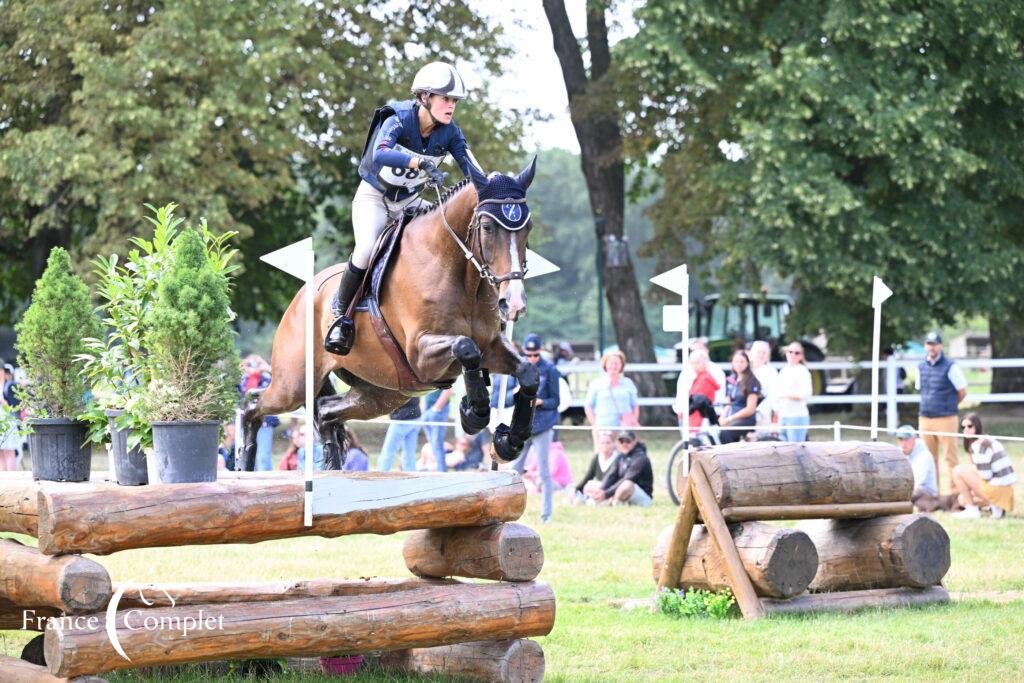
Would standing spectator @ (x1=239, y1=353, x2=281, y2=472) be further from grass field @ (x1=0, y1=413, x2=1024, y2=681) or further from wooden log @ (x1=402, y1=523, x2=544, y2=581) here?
wooden log @ (x1=402, y1=523, x2=544, y2=581)

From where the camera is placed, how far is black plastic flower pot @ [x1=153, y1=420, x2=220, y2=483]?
17.8 ft

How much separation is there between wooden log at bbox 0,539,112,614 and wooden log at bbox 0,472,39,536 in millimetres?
145

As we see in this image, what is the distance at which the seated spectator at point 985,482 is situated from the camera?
12.9 m

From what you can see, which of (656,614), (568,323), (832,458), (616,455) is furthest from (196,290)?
(568,323)

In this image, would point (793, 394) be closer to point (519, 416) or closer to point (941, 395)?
point (941, 395)

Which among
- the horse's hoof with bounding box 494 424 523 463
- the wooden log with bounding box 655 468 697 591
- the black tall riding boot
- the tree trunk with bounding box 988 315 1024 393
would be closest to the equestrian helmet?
the black tall riding boot

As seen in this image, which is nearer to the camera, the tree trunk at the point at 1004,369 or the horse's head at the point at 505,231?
the horse's head at the point at 505,231

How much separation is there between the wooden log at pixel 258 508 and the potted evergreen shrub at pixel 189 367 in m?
0.16

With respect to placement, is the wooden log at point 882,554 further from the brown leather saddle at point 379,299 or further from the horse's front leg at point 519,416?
the brown leather saddle at point 379,299

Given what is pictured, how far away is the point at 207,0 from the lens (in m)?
21.8

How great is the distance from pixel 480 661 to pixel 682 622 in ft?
6.87

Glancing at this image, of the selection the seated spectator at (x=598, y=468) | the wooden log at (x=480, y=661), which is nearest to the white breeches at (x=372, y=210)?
the wooden log at (x=480, y=661)

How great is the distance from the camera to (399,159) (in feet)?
22.0

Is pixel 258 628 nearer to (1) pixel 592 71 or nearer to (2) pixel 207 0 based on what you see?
(2) pixel 207 0
